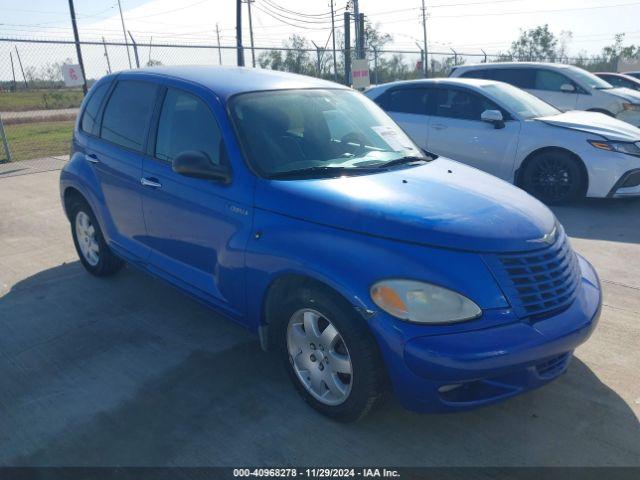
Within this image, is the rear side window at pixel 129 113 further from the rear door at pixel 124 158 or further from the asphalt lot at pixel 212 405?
the asphalt lot at pixel 212 405

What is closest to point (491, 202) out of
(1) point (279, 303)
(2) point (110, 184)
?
(1) point (279, 303)

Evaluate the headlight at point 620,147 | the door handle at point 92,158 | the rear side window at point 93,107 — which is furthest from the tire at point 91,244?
the headlight at point 620,147

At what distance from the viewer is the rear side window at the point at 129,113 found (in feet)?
13.2

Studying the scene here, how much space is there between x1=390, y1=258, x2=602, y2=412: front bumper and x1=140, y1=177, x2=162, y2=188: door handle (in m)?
2.09

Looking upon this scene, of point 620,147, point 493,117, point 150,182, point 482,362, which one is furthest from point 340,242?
point 620,147

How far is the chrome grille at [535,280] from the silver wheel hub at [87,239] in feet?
11.7

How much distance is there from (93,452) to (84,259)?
2.69m

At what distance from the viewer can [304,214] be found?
2.92m

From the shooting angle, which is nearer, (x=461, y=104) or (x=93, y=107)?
(x=93, y=107)

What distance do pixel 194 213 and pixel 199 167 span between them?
0.38 metres

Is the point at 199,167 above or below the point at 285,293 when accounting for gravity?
above

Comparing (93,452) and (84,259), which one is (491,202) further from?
(84,259)

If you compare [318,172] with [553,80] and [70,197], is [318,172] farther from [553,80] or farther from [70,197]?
[553,80]

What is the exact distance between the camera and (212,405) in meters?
3.13
